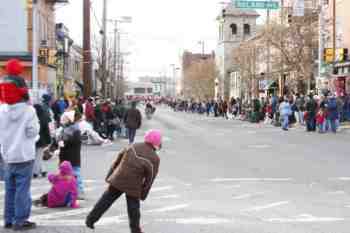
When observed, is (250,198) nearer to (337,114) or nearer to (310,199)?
(310,199)

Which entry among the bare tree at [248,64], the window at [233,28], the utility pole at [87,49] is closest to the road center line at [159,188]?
the utility pole at [87,49]

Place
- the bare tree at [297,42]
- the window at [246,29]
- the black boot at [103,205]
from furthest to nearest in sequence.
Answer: the window at [246,29] → the bare tree at [297,42] → the black boot at [103,205]

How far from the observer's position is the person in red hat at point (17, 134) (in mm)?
8109

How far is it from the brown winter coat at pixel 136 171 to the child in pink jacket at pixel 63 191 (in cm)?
248

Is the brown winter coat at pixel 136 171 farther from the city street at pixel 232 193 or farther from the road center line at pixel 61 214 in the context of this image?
the road center line at pixel 61 214

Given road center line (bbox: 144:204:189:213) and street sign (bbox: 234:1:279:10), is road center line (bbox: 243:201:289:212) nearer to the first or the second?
road center line (bbox: 144:204:189:213)

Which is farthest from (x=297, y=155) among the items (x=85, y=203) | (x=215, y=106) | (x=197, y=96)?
(x=197, y=96)

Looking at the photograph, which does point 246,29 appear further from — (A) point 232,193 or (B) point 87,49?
(A) point 232,193

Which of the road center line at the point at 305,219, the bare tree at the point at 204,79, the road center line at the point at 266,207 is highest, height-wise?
the bare tree at the point at 204,79

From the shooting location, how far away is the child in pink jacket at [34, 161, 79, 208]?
10.1 m

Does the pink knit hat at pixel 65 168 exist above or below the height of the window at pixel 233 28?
below

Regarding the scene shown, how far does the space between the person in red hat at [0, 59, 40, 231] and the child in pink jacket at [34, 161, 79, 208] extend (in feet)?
6.02

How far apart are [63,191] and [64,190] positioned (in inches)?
0.8

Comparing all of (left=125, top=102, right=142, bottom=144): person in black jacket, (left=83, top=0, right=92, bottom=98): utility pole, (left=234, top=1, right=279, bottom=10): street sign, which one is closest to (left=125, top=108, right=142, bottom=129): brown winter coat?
(left=125, top=102, right=142, bottom=144): person in black jacket
